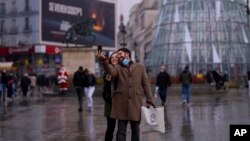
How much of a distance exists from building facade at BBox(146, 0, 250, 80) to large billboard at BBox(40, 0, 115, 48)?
2065cm

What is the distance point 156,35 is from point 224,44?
7208 mm

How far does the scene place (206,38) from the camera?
5528 cm

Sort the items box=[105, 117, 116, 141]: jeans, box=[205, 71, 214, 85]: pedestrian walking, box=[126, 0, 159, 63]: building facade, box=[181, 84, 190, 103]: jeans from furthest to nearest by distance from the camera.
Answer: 1. box=[126, 0, 159, 63]: building facade
2. box=[205, 71, 214, 85]: pedestrian walking
3. box=[181, 84, 190, 103]: jeans
4. box=[105, 117, 116, 141]: jeans

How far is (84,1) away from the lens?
3612 inches

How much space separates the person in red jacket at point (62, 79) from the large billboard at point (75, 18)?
39.3m

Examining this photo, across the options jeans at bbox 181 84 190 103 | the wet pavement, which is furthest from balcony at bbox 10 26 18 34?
the wet pavement

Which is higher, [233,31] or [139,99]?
[233,31]

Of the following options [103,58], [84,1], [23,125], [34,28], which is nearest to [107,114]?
[103,58]

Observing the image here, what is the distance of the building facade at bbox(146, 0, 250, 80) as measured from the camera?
5484cm

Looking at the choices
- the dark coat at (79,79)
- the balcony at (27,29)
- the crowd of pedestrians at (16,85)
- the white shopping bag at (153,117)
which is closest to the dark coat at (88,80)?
the dark coat at (79,79)

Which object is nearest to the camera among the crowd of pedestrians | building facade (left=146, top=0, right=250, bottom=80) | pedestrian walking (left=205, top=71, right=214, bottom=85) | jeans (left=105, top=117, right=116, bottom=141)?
jeans (left=105, top=117, right=116, bottom=141)

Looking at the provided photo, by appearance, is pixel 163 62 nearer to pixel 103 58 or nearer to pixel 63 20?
pixel 63 20

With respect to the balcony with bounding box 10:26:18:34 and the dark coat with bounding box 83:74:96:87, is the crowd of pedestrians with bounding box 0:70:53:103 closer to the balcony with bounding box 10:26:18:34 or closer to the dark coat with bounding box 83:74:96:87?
the dark coat with bounding box 83:74:96:87

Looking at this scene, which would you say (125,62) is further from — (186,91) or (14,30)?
(14,30)
